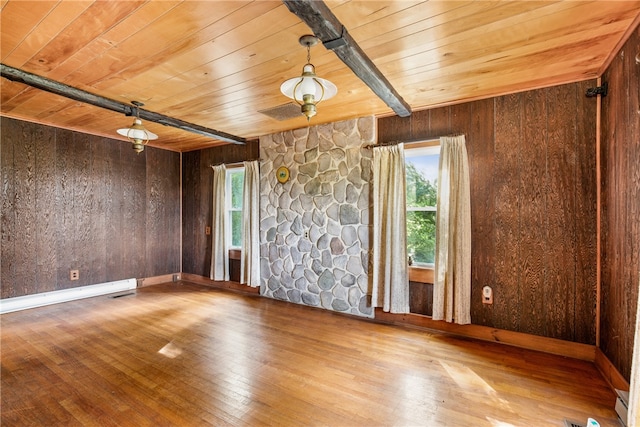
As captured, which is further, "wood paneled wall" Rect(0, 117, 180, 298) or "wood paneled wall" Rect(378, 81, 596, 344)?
"wood paneled wall" Rect(0, 117, 180, 298)

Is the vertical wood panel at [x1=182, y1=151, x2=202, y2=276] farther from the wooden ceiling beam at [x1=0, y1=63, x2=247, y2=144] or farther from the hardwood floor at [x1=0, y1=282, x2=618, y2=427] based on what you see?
the hardwood floor at [x1=0, y1=282, x2=618, y2=427]

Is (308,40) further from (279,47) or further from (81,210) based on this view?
(81,210)

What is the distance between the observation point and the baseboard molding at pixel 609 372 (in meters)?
2.00

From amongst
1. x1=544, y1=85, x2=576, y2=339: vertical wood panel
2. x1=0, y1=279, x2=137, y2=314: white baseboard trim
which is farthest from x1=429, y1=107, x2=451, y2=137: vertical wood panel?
x1=0, y1=279, x2=137, y2=314: white baseboard trim

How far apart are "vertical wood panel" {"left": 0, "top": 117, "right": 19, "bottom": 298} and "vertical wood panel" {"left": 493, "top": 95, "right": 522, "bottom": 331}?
5.86 m

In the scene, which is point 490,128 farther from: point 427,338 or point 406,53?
point 427,338

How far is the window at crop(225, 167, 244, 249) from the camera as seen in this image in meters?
5.09

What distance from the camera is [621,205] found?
2.12 metres

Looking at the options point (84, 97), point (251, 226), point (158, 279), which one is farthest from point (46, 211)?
point (251, 226)

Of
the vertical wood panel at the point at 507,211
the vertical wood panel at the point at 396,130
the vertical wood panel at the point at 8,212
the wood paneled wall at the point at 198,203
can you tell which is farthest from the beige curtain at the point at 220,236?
the vertical wood panel at the point at 507,211

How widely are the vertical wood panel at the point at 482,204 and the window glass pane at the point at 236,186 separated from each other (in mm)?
3617

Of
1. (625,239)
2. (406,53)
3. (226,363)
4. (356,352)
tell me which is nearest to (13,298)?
(226,363)

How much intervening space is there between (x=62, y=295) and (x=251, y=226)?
112 inches

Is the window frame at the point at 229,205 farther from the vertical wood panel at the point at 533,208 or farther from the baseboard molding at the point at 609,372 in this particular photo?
the baseboard molding at the point at 609,372
